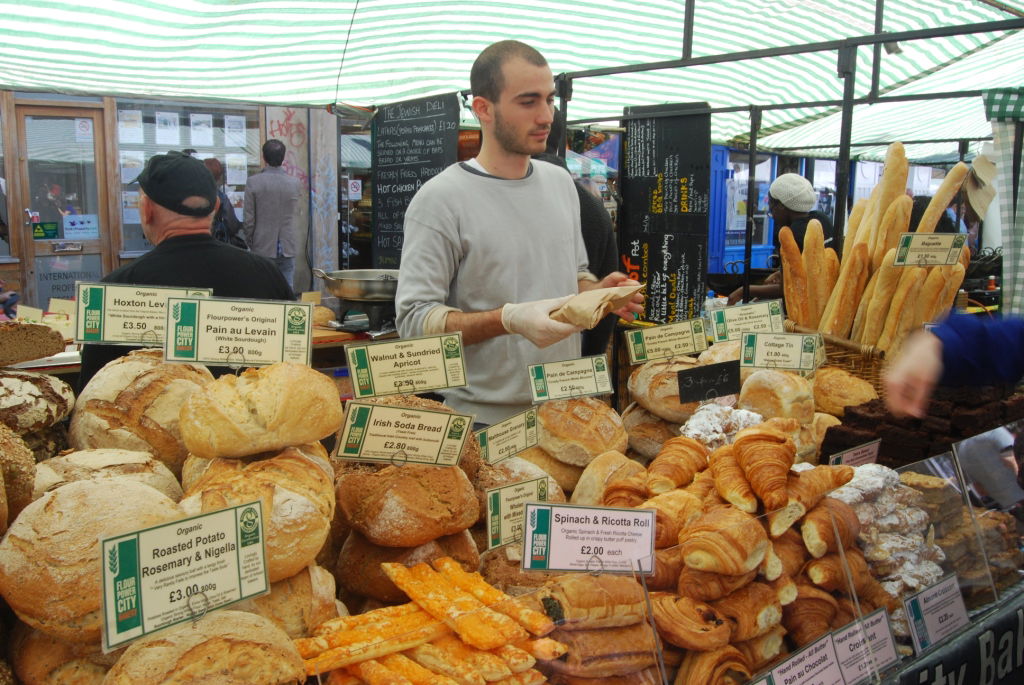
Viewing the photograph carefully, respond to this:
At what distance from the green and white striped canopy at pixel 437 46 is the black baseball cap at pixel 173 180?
201 cm

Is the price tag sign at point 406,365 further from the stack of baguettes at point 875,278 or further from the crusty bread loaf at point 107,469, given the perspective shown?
the stack of baguettes at point 875,278

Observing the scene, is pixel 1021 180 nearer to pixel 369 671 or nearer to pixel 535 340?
pixel 535 340

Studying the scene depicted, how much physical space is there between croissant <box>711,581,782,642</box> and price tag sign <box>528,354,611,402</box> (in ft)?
2.54

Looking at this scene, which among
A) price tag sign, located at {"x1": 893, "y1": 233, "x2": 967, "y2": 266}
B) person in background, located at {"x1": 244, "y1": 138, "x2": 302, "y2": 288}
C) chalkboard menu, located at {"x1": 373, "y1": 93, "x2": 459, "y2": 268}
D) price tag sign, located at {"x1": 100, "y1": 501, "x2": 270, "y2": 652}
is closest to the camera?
price tag sign, located at {"x1": 100, "y1": 501, "x2": 270, "y2": 652}

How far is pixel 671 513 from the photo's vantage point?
147 cm

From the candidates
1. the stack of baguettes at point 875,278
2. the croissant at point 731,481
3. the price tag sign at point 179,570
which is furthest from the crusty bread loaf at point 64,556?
the stack of baguettes at point 875,278

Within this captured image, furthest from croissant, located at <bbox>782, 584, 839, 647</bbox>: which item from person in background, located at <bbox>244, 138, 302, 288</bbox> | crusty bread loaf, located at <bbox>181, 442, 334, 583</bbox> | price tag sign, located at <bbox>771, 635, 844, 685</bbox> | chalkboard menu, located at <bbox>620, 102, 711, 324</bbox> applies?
person in background, located at <bbox>244, 138, 302, 288</bbox>

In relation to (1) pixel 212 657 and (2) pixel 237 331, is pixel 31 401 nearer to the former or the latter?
(2) pixel 237 331

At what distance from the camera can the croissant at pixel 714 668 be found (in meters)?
1.23

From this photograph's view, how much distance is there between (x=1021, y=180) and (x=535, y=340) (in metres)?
3.87

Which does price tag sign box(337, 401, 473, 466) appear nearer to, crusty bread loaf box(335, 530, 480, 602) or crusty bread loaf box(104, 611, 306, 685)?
crusty bread loaf box(335, 530, 480, 602)

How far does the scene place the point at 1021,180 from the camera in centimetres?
448

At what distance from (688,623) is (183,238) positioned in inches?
89.2

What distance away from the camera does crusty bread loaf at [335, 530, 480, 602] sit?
4.52 feet
